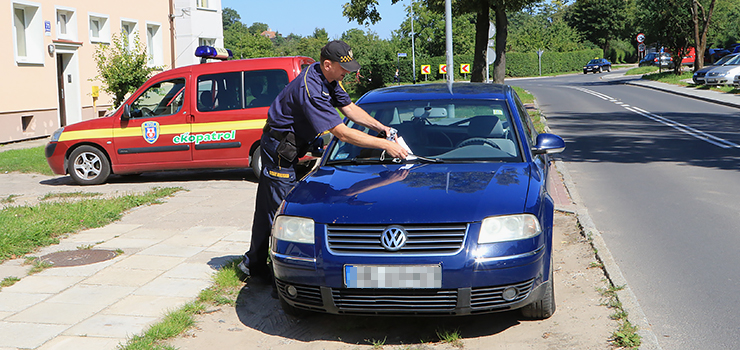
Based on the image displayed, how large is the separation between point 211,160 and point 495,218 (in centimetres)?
762

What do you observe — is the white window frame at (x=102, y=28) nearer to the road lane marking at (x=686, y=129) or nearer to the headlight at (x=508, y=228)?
the road lane marking at (x=686, y=129)

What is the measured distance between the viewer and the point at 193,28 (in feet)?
91.8

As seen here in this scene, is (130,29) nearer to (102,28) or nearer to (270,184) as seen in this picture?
(102,28)

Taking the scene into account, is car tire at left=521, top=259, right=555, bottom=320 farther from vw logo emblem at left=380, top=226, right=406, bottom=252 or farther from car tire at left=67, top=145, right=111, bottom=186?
car tire at left=67, top=145, right=111, bottom=186

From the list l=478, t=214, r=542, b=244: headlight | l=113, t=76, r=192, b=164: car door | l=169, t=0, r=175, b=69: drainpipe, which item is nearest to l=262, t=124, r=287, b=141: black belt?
l=478, t=214, r=542, b=244: headlight

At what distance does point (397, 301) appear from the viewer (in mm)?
3928

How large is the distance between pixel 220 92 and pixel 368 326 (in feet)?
23.0

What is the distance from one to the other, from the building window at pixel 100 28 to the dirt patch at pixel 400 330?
2061cm

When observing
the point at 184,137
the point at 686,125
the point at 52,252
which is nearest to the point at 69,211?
the point at 52,252

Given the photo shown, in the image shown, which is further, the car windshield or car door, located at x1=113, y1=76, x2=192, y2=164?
car door, located at x1=113, y1=76, x2=192, y2=164

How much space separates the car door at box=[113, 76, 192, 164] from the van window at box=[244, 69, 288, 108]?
984 mm

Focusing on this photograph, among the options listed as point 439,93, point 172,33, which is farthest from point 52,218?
point 172,33

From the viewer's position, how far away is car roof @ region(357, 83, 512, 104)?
18.9ft

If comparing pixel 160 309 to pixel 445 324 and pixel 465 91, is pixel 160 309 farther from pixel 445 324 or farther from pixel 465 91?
pixel 465 91
